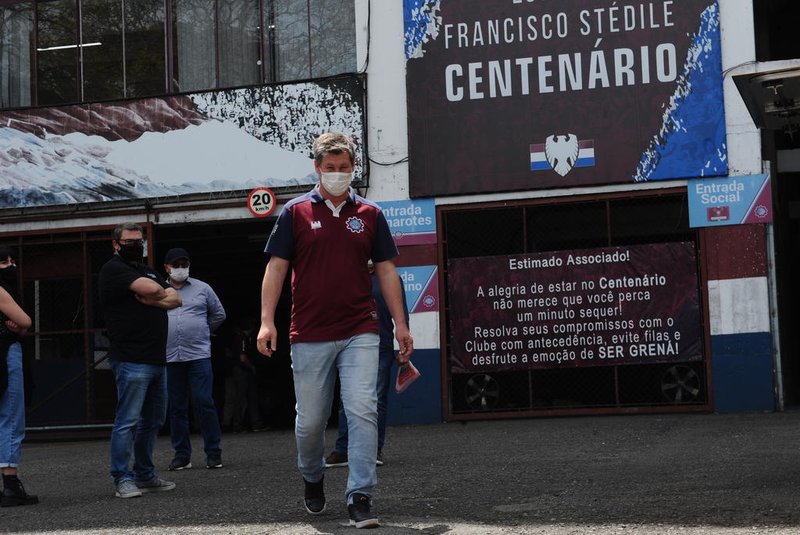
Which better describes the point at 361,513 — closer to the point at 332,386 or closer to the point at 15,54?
the point at 332,386

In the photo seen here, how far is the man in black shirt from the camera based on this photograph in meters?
8.38

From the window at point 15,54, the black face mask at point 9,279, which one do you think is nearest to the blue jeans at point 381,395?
the black face mask at point 9,279

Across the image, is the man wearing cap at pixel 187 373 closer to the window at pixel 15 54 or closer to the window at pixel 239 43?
the window at pixel 239 43

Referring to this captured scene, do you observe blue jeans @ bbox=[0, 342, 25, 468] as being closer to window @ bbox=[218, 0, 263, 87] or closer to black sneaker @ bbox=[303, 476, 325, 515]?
black sneaker @ bbox=[303, 476, 325, 515]

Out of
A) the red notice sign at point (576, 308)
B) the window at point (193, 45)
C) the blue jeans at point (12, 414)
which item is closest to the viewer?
the blue jeans at point (12, 414)

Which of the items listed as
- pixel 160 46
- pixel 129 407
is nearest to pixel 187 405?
pixel 129 407

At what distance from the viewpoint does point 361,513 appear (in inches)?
245

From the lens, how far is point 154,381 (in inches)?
342

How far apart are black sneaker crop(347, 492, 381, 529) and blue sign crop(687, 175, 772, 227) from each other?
29.3ft

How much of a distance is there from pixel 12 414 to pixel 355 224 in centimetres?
307

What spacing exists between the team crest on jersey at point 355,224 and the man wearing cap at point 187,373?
14.4 feet

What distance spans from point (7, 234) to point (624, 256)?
7.90 metres

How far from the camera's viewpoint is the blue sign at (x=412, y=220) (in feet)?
49.3

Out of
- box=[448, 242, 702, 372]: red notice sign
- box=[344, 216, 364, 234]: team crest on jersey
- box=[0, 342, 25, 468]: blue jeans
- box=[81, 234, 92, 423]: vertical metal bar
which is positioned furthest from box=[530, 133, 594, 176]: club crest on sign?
box=[344, 216, 364, 234]: team crest on jersey
